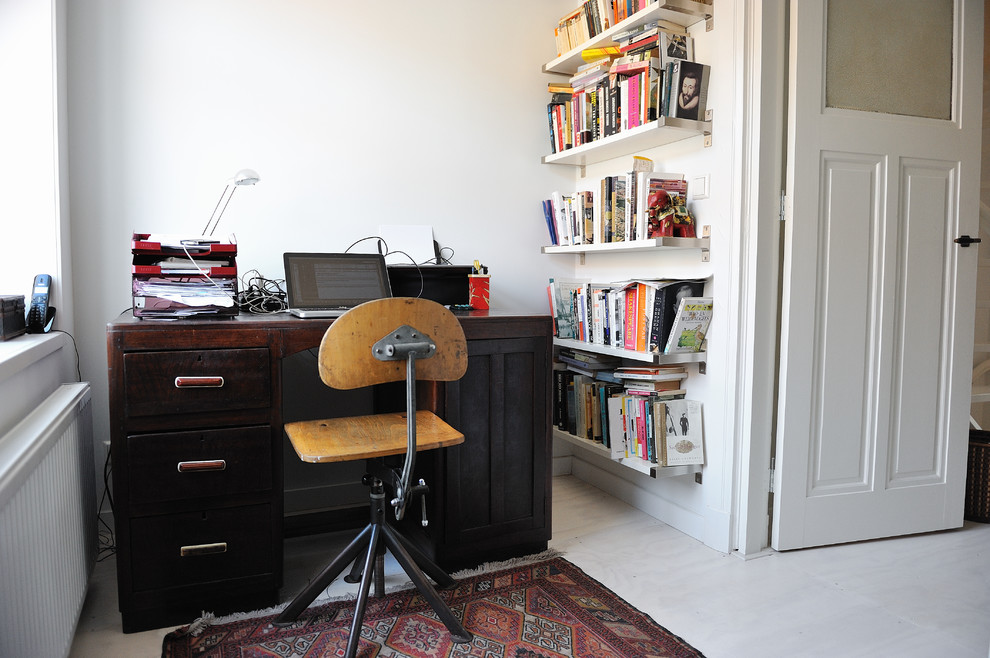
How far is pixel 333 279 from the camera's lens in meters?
2.24

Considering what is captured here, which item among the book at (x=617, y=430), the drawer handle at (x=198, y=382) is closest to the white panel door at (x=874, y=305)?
the book at (x=617, y=430)

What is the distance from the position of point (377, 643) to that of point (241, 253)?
4.99 feet

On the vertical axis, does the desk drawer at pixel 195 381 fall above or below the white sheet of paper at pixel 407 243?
below

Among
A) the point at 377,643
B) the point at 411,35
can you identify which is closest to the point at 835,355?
the point at 377,643

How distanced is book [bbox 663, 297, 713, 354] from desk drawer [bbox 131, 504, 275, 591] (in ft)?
4.90

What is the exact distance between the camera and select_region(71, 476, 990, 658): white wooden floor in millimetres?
1761

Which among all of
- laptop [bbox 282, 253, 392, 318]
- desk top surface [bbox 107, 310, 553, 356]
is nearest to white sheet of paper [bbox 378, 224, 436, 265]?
laptop [bbox 282, 253, 392, 318]

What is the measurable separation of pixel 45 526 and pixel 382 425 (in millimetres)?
826

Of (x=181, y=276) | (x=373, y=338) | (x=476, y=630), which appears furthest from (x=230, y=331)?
(x=476, y=630)

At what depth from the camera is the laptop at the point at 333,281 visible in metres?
2.16

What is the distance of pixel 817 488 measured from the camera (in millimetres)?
2395

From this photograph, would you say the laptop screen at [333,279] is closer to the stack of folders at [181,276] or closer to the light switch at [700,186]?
the stack of folders at [181,276]

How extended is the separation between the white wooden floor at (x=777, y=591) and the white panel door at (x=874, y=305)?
6.1 inches

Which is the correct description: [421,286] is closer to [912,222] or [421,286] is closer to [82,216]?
[82,216]
